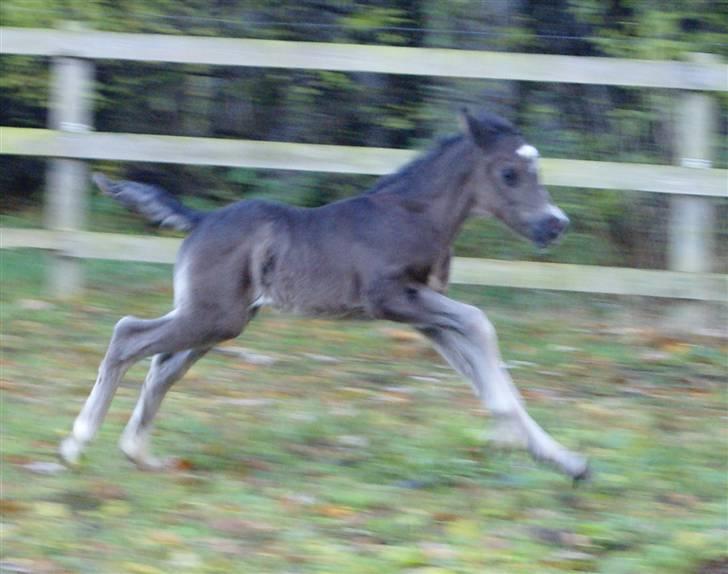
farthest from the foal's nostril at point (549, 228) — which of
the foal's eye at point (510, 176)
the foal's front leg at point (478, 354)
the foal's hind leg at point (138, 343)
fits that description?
the foal's hind leg at point (138, 343)

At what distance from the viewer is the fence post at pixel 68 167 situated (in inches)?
315

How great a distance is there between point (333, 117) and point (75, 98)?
209 centimetres

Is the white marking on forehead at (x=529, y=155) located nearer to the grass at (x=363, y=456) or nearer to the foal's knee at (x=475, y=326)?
the foal's knee at (x=475, y=326)

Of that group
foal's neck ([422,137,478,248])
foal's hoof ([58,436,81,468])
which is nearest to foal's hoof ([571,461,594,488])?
foal's neck ([422,137,478,248])

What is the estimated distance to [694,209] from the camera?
7.43m

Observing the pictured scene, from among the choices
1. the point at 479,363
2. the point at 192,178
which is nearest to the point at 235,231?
the point at 479,363

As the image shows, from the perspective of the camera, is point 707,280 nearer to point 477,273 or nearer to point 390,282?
point 477,273

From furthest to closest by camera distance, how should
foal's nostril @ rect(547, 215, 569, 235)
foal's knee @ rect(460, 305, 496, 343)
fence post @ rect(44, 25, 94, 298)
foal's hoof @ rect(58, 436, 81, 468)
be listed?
fence post @ rect(44, 25, 94, 298), foal's nostril @ rect(547, 215, 569, 235), foal's hoof @ rect(58, 436, 81, 468), foal's knee @ rect(460, 305, 496, 343)

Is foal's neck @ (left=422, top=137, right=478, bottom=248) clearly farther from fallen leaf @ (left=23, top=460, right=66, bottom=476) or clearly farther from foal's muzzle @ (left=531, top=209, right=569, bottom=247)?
fallen leaf @ (left=23, top=460, right=66, bottom=476)

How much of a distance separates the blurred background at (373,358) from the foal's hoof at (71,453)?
8cm

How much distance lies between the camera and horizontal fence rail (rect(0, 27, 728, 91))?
7395 mm

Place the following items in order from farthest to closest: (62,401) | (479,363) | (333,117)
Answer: (333,117)
(62,401)
(479,363)

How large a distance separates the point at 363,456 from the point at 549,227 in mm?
1311

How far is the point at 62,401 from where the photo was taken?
639 centimetres
